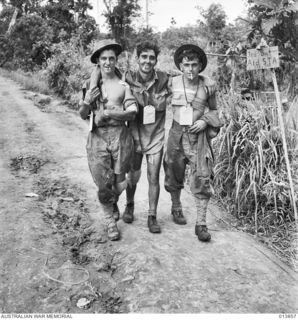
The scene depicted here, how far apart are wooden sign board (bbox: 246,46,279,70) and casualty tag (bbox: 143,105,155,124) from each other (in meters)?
1.38

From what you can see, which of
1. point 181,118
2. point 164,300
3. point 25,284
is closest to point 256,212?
point 181,118

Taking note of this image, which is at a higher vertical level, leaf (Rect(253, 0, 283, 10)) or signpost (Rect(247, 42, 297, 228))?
leaf (Rect(253, 0, 283, 10))

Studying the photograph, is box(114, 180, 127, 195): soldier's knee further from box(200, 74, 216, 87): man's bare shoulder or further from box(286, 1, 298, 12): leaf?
box(286, 1, 298, 12): leaf

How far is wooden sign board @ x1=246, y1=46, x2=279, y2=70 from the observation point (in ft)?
12.9

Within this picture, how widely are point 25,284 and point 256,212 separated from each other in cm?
247

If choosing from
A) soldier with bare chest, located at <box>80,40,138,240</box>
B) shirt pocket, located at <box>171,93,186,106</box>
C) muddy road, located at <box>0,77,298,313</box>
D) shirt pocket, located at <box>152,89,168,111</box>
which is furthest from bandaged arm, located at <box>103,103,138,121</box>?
muddy road, located at <box>0,77,298,313</box>

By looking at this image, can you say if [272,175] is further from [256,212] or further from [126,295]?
[126,295]

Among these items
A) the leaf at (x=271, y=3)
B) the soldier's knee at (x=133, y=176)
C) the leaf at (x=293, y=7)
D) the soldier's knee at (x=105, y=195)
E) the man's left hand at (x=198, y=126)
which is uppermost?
the leaf at (x=271, y=3)

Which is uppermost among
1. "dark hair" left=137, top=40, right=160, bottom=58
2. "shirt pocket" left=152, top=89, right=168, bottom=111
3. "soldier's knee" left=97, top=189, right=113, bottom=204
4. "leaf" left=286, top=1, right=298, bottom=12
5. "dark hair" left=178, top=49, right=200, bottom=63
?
"leaf" left=286, top=1, right=298, bottom=12

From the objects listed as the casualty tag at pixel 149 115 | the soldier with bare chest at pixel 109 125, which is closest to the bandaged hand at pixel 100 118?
the soldier with bare chest at pixel 109 125

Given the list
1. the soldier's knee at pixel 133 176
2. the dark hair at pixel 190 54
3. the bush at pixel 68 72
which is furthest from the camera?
the bush at pixel 68 72

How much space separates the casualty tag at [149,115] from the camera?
3309 millimetres

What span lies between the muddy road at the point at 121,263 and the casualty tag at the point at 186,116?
1.04 m

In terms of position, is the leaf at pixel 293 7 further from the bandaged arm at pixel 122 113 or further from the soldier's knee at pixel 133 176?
the soldier's knee at pixel 133 176
